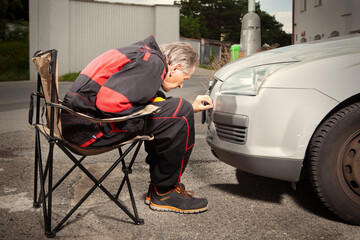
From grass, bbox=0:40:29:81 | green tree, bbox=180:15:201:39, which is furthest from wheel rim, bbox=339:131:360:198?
green tree, bbox=180:15:201:39

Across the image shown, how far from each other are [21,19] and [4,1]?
1.55m

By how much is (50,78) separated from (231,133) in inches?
45.6

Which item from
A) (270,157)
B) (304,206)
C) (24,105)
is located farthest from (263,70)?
(24,105)

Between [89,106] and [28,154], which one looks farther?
[28,154]

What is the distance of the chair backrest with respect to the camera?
2.19m

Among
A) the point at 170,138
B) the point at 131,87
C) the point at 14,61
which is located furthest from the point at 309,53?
the point at 14,61

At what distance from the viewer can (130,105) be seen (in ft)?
7.59

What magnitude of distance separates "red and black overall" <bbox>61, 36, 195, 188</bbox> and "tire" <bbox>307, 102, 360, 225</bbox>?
78cm

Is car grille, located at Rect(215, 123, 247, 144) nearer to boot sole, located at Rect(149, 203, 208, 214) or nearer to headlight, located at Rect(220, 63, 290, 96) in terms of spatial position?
headlight, located at Rect(220, 63, 290, 96)

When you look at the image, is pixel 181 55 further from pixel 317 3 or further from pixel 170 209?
pixel 317 3

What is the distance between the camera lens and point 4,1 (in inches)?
945

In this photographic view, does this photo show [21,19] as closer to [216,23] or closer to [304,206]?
[304,206]

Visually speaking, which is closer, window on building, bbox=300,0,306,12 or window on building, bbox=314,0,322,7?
window on building, bbox=314,0,322,7

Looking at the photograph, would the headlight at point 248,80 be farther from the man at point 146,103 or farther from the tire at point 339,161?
the tire at point 339,161
